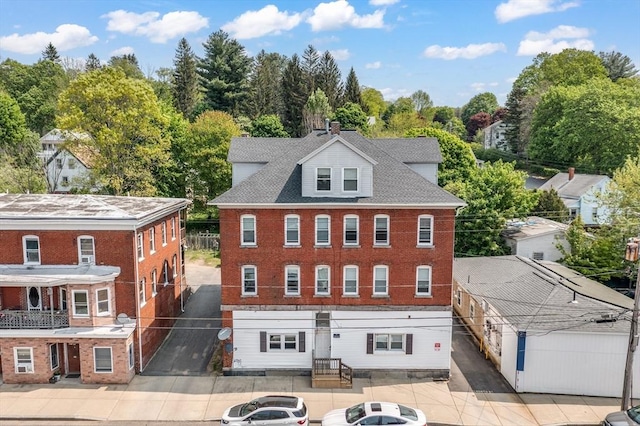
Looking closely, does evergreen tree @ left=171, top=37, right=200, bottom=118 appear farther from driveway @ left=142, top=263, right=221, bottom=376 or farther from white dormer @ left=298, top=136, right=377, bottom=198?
white dormer @ left=298, top=136, right=377, bottom=198

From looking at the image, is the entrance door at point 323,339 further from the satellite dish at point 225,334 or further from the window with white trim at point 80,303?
the window with white trim at point 80,303

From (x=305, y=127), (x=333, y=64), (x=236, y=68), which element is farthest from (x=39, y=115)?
(x=333, y=64)

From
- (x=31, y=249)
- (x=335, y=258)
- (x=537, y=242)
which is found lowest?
(x=537, y=242)

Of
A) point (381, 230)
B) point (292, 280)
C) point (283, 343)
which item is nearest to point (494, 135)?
point (381, 230)

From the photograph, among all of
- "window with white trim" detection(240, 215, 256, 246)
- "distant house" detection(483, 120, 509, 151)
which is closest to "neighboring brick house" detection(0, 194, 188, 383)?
"window with white trim" detection(240, 215, 256, 246)

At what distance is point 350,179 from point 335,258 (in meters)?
4.23

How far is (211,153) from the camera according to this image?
49.9 metres

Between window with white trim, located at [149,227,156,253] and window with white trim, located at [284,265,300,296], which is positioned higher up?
window with white trim, located at [149,227,156,253]

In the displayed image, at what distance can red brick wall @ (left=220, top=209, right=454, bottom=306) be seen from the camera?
998 inches

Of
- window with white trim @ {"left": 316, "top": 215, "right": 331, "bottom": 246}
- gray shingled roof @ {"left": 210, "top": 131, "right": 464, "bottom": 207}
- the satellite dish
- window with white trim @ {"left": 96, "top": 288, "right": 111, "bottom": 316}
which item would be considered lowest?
the satellite dish

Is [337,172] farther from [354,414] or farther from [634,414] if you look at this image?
[634,414]

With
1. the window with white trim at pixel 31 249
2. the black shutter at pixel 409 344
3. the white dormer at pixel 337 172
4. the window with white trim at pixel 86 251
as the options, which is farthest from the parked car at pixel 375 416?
the window with white trim at pixel 31 249

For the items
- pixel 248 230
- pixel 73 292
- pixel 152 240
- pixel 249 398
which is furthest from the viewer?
pixel 152 240

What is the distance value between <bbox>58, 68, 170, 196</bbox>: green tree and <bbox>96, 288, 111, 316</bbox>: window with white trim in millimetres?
20579
